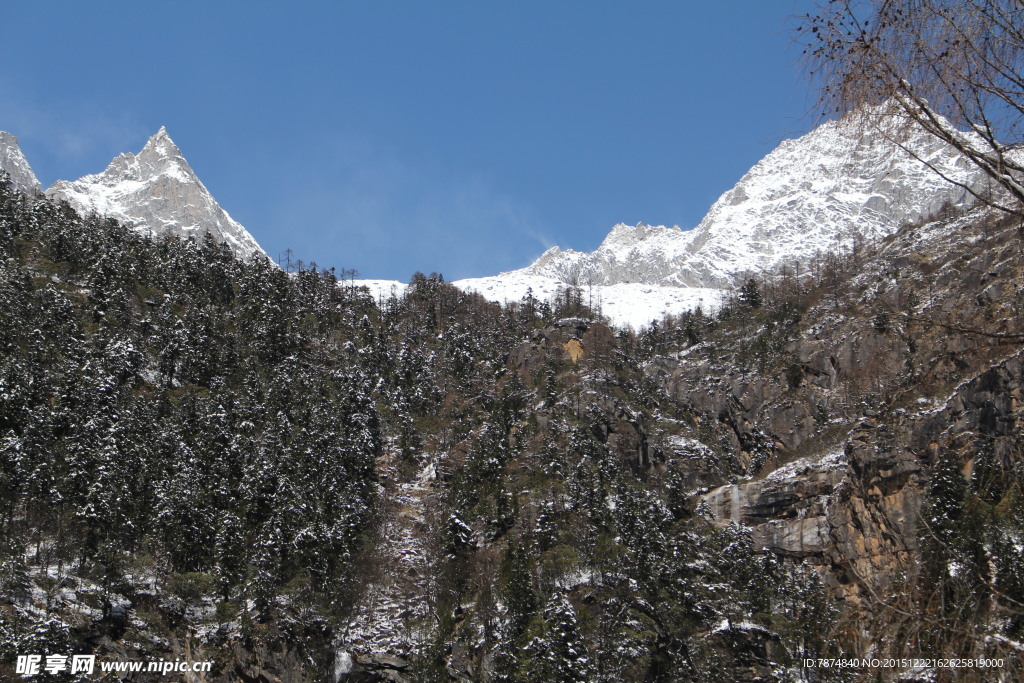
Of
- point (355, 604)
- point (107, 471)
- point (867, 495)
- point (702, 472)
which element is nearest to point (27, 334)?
point (107, 471)

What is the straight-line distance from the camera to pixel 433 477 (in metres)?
94.7

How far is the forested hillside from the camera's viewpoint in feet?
208

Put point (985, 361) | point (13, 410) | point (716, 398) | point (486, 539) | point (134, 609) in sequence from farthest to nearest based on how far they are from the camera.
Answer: point (716, 398) → point (486, 539) → point (13, 410) → point (134, 609) → point (985, 361)

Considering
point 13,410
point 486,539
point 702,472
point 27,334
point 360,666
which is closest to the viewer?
point 360,666

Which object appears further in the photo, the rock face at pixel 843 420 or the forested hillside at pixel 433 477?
the rock face at pixel 843 420

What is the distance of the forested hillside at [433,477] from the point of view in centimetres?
6325

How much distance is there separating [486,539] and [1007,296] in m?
76.4

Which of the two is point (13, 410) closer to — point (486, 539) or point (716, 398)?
point (486, 539)

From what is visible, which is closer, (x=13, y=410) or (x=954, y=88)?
(x=954, y=88)

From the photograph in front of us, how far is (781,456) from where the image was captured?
106m

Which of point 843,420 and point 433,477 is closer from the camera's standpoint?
point 433,477

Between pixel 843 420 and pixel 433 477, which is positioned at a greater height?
pixel 843 420

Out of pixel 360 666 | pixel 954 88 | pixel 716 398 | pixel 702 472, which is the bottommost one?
pixel 360 666

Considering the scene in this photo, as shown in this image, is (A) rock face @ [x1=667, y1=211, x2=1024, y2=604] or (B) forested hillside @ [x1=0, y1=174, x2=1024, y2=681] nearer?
(B) forested hillside @ [x1=0, y1=174, x2=1024, y2=681]
